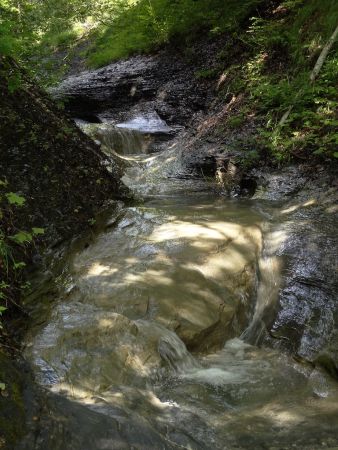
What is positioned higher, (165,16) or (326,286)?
(165,16)

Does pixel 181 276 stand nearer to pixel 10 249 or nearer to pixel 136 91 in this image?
pixel 10 249

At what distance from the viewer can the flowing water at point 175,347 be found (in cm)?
289

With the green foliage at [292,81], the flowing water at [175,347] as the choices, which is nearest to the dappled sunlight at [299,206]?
the flowing water at [175,347]

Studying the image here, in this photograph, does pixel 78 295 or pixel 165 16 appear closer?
pixel 78 295

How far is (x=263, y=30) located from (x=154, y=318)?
824cm

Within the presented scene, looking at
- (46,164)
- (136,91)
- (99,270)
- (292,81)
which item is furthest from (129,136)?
(99,270)

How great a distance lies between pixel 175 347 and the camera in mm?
3982

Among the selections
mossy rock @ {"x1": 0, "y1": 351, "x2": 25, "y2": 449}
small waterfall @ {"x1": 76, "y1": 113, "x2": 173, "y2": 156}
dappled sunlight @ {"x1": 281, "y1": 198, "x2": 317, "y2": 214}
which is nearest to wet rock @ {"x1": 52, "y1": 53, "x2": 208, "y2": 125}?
small waterfall @ {"x1": 76, "y1": 113, "x2": 173, "y2": 156}

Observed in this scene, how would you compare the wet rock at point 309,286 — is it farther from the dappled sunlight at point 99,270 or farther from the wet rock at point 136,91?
the wet rock at point 136,91

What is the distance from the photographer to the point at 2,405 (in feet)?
7.24

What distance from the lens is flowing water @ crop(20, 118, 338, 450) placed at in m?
2.89

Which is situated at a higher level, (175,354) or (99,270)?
(99,270)

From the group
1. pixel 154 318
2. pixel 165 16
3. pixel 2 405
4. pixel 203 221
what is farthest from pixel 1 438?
pixel 165 16

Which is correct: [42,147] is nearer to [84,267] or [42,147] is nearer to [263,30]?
[84,267]
